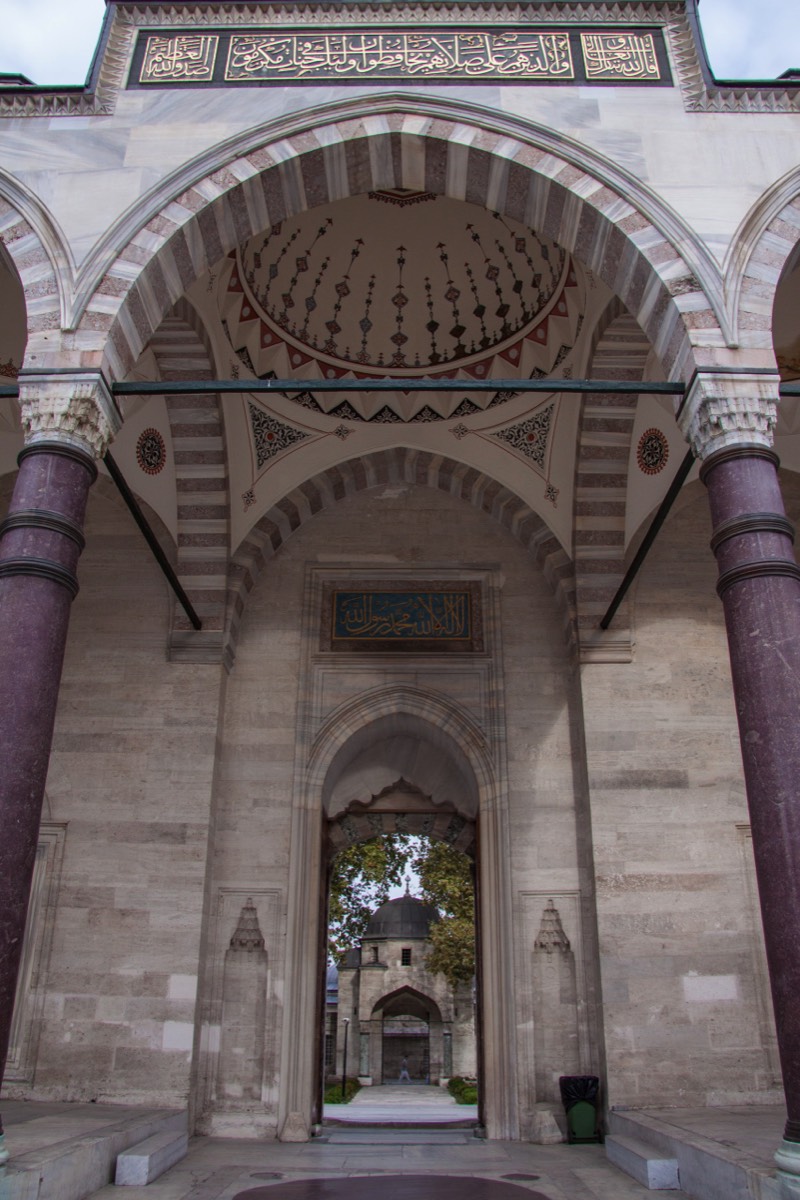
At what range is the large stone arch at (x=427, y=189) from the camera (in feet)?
15.8

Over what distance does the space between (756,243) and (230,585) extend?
179 inches

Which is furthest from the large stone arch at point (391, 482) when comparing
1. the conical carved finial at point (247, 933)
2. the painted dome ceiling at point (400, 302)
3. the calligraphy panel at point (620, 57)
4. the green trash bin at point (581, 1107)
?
the green trash bin at point (581, 1107)

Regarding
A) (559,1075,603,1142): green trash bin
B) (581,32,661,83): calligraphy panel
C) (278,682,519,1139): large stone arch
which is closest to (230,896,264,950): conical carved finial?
(278,682,519,1139): large stone arch

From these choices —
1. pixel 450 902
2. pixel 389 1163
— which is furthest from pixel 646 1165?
pixel 450 902

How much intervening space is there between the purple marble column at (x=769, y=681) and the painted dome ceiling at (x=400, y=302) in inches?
130

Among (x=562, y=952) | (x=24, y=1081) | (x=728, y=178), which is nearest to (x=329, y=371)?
(x=728, y=178)

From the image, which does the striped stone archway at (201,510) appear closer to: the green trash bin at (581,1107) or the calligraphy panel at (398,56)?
the calligraphy panel at (398,56)

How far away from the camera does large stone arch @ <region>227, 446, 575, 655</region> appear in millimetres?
7523

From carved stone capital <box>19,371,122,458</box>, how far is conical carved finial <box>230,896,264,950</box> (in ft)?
12.2

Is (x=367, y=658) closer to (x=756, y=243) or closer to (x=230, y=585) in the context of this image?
(x=230, y=585)

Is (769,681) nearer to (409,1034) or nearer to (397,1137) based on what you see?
(397,1137)

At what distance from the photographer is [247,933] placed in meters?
6.68

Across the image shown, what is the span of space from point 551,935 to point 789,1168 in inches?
135

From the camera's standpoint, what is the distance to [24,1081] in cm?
599
